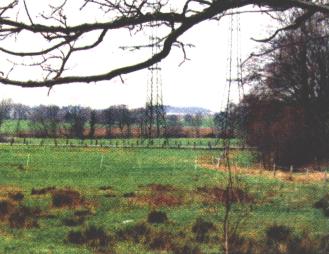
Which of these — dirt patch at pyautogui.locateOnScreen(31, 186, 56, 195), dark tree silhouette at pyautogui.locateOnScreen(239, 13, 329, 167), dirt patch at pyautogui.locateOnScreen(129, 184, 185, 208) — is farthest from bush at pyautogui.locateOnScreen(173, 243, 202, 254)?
dark tree silhouette at pyautogui.locateOnScreen(239, 13, 329, 167)

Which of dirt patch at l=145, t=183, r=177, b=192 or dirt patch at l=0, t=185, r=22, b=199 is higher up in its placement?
dirt patch at l=145, t=183, r=177, b=192

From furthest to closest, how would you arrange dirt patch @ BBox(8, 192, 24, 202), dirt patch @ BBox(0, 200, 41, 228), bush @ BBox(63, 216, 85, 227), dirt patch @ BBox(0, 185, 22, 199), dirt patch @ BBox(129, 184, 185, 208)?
dirt patch @ BBox(0, 185, 22, 199)
dirt patch @ BBox(8, 192, 24, 202)
dirt patch @ BBox(129, 184, 185, 208)
bush @ BBox(63, 216, 85, 227)
dirt patch @ BBox(0, 200, 41, 228)

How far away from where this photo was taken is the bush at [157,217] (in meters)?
17.3

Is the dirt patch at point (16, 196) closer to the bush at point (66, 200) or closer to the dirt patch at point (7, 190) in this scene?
the dirt patch at point (7, 190)

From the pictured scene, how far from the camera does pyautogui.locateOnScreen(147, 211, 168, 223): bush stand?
17.3 m

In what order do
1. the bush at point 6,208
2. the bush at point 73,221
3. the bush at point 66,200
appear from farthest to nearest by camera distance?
1. the bush at point 66,200
2. the bush at point 6,208
3. the bush at point 73,221

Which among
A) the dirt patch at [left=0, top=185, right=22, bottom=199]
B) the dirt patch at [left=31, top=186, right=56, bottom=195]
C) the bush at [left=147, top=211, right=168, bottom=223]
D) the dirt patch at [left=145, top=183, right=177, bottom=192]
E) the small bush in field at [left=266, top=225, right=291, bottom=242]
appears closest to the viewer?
the small bush in field at [left=266, top=225, right=291, bottom=242]

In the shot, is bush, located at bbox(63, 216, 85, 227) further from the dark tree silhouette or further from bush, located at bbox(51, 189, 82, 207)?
the dark tree silhouette

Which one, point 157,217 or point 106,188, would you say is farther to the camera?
point 106,188

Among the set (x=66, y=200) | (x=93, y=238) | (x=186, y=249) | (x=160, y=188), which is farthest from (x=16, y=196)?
(x=186, y=249)

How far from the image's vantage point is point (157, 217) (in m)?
17.7

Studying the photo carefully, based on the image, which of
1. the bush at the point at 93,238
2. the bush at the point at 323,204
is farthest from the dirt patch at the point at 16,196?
the bush at the point at 323,204

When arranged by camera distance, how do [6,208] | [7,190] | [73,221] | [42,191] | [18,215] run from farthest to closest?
[7,190] < [42,191] < [6,208] < [18,215] < [73,221]

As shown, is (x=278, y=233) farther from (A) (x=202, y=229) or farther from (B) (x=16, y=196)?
(B) (x=16, y=196)
